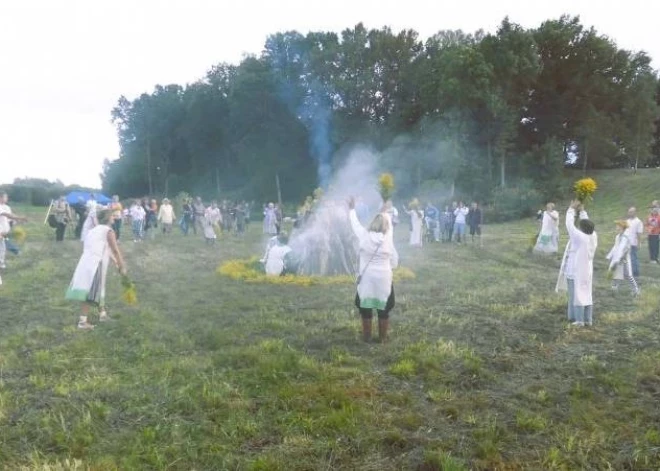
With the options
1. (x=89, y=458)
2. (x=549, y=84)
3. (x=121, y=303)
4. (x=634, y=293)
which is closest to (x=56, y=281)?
(x=121, y=303)

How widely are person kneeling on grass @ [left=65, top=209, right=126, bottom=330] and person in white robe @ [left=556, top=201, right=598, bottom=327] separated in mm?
7638

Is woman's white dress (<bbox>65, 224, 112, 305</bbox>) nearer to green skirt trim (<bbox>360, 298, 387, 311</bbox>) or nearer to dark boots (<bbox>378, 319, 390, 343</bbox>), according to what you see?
green skirt trim (<bbox>360, 298, 387, 311</bbox>)

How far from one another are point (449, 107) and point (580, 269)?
38.6 meters

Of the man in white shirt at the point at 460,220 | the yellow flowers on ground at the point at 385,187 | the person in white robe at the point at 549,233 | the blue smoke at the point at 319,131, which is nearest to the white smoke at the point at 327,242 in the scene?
the yellow flowers on ground at the point at 385,187

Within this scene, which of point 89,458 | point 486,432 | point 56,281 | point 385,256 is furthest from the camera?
point 56,281

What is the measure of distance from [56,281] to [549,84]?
45938 millimetres

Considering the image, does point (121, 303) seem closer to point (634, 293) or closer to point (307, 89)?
point (634, 293)

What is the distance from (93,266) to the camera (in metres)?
10.3

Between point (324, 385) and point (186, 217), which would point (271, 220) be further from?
point (324, 385)

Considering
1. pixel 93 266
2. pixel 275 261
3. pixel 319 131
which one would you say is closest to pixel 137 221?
pixel 275 261

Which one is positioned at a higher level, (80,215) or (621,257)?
(80,215)

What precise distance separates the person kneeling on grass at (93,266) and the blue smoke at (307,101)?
39.7m

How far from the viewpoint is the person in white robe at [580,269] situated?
35.7 ft

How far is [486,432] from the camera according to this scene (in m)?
6.15
